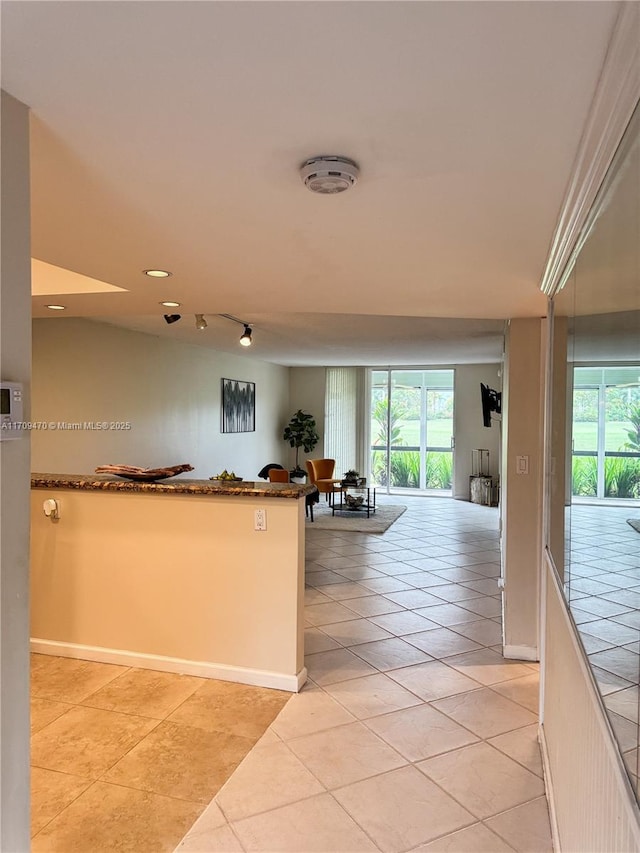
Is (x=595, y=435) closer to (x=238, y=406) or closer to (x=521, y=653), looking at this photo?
(x=521, y=653)

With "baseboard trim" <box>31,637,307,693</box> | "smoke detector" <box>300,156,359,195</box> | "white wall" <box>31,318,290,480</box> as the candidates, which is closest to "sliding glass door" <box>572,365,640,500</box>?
"smoke detector" <box>300,156,359,195</box>

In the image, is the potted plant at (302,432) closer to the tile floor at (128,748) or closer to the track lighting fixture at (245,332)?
the track lighting fixture at (245,332)

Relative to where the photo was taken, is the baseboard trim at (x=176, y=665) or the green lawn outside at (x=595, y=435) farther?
the baseboard trim at (x=176, y=665)

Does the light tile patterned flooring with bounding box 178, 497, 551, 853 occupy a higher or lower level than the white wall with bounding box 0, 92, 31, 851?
lower

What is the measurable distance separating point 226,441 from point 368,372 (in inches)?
137

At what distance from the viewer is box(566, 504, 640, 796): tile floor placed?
3.14ft

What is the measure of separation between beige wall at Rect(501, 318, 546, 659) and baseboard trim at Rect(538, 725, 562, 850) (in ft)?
3.04

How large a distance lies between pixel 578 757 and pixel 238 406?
733cm

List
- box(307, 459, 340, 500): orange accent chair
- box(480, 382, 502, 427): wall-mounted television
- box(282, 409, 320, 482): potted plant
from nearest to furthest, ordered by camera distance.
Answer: box(480, 382, 502, 427): wall-mounted television < box(307, 459, 340, 500): orange accent chair < box(282, 409, 320, 482): potted plant

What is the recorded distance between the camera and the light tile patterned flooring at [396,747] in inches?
79.6

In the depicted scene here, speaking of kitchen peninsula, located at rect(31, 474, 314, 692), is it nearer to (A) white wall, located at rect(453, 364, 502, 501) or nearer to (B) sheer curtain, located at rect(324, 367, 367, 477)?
(A) white wall, located at rect(453, 364, 502, 501)

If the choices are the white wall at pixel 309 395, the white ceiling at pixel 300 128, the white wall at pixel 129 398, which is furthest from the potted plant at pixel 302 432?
the white ceiling at pixel 300 128

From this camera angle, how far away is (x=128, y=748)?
252cm

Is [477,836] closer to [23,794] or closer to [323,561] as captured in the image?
[23,794]
